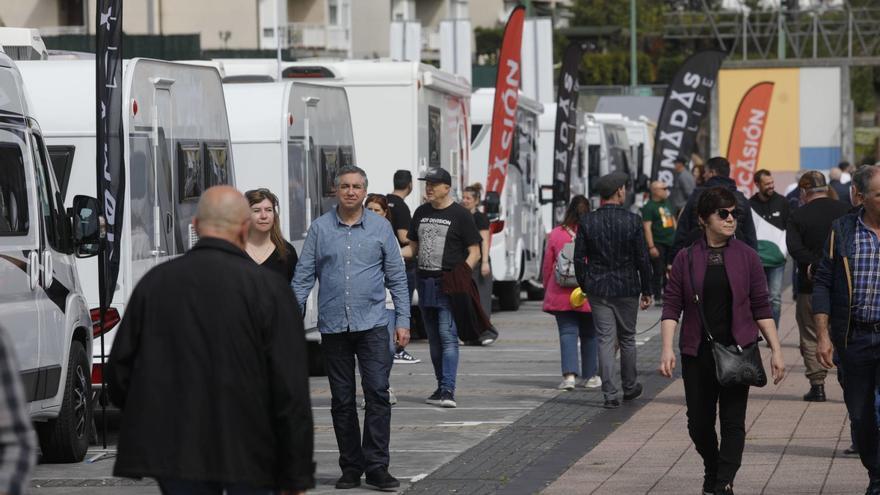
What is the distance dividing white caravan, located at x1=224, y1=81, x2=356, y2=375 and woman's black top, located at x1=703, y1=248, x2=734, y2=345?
20.6 ft

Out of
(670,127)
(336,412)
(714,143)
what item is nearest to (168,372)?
(336,412)

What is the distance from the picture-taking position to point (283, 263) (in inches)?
423

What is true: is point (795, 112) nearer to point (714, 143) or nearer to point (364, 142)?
point (714, 143)

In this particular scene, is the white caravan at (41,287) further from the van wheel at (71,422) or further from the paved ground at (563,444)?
the paved ground at (563,444)

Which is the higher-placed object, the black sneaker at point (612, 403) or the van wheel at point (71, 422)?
the van wheel at point (71, 422)

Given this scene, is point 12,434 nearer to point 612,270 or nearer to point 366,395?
point 366,395

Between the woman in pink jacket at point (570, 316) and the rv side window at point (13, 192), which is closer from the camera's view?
the rv side window at point (13, 192)

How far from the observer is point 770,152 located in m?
51.8

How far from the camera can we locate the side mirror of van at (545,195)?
82.8 feet

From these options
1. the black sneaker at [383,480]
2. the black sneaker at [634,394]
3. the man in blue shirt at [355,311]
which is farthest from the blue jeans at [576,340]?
the black sneaker at [383,480]

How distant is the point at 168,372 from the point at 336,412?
4218mm

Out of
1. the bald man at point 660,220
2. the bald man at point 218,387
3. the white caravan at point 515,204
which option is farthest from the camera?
the bald man at point 660,220

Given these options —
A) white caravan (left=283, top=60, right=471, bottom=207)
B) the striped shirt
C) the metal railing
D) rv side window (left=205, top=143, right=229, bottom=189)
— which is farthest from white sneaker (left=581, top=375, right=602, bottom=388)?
the metal railing

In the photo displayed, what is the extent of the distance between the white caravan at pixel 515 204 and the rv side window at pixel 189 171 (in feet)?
29.4
